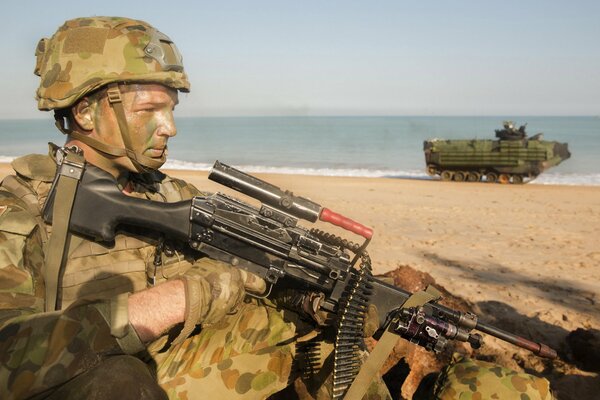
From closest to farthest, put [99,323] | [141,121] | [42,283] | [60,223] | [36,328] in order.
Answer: [36,328]
[99,323]
[42,283]
[60,223]
[141,121]

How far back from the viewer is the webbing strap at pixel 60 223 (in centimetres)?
272

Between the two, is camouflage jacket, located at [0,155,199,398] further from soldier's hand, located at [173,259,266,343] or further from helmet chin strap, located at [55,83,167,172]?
soldier's hand, located at [173,259,266,343]

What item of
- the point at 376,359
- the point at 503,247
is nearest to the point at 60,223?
the point at 376,359

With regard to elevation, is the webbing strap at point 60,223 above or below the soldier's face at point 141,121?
below

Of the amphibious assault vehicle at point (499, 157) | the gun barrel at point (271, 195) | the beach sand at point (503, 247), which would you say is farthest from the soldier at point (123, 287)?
the amphibious assault vehicle at point (499, 157)

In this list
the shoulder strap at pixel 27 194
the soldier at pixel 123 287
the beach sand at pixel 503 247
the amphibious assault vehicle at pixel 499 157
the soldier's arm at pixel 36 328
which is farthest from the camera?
the amphibious assault vehicle at pixel 499 157

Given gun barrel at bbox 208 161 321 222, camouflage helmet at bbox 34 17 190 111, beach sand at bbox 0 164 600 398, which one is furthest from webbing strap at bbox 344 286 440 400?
beach sand at bbox 0 164 600 398

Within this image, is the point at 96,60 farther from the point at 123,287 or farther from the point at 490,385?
the point at 490,385

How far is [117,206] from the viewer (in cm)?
304

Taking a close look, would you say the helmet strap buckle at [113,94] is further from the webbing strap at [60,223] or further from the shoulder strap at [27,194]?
the shoulder strap at [27,194]

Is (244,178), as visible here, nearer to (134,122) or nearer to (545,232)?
(134,122)

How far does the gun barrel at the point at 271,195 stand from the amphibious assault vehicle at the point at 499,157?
2407cm

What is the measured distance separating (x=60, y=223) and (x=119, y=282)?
1.90ft

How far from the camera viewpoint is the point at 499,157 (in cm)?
2522
